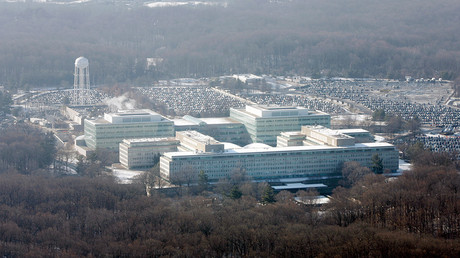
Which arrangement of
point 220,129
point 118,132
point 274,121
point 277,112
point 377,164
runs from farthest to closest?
1. point 220,129
2. point 277,112
3. point 274,121
4. point 118,132
5. point 377,164

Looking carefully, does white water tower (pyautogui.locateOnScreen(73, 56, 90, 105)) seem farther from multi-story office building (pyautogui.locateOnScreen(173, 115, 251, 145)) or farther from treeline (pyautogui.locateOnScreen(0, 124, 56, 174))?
treeline (pyautogui.locateOnScreen(0, 124, 56, 174))

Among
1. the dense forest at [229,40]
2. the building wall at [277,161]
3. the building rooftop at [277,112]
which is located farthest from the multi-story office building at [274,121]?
the dense forest at [229,40]

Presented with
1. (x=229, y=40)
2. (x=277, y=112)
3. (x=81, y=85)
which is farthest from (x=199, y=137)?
(x=229, y=40)

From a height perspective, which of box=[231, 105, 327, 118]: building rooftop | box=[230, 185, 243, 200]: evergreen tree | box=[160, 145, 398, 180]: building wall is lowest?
box=[230, 185, 243, 200]: evergreen tree

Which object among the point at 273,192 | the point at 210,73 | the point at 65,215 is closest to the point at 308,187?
the point at 273,192

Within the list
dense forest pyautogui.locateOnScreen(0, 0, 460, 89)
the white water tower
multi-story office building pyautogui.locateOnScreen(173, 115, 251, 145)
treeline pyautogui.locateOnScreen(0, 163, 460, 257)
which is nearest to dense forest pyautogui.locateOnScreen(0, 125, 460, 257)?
treeline pyautogui.locateOnScreen(0, 163, 460, 257)

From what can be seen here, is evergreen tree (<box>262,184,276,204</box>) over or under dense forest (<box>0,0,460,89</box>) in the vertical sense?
under

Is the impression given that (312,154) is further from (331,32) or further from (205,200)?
(331,32)

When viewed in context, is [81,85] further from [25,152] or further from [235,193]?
[235,193]
